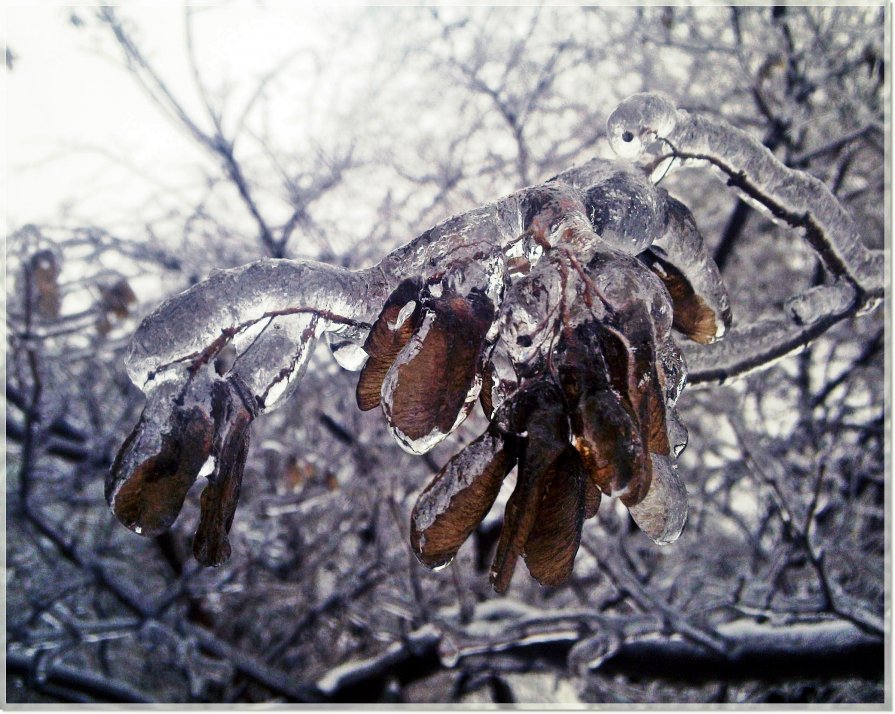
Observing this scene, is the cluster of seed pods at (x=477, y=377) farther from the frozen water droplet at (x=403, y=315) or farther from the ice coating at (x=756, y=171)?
the ice coating at (x=756, y=171)

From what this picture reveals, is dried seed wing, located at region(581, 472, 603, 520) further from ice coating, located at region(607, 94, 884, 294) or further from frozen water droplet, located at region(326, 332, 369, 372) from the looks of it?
ice coating, located at region(607, 94, 884, 294)

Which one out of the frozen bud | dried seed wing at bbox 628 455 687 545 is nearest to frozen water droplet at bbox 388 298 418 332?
dried seed wing at bbox 628 455 687 545

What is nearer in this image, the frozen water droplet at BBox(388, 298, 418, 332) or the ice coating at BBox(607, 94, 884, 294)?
the frozen water droplet at BBox(388, 298, 418, 332)

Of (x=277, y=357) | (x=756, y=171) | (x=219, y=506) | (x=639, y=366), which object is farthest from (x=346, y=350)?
(x=756, y=171)

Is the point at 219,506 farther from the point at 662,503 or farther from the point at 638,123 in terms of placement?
the point at 638,123

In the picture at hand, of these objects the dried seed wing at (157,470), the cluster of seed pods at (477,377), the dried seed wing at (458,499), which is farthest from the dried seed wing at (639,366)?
the dried seed wing at (157,470)

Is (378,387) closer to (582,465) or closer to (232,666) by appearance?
(582,465)
